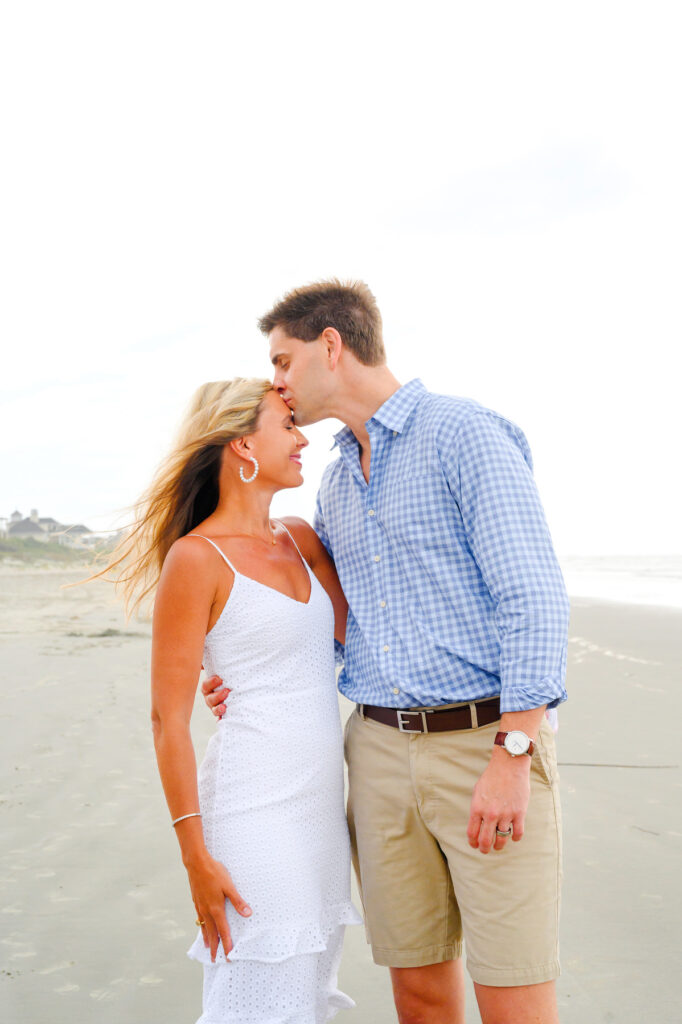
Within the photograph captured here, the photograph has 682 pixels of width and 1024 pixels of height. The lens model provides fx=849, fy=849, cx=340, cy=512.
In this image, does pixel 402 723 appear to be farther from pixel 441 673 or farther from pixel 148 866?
pixel 148 866

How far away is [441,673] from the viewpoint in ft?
7.23

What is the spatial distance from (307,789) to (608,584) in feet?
90.0

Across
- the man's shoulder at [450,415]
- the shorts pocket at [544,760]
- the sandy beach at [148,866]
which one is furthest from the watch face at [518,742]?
the sandy beach at [148,866]

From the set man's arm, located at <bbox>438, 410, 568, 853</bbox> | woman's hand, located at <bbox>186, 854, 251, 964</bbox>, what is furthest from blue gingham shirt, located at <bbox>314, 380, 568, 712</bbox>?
woman's hand, located at <bbox>186, 854, 251, 964</bbox>

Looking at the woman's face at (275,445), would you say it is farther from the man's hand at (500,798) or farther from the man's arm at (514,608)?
the man's hand at (500,798)

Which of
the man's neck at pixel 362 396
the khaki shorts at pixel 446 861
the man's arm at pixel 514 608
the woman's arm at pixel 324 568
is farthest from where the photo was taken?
the woman's arm at pixel 324 568

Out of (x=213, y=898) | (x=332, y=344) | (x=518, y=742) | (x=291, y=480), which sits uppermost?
(x=332, y=344)

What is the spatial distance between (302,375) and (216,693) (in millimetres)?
988

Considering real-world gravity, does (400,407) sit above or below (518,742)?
above

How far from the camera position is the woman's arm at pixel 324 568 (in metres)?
2.72

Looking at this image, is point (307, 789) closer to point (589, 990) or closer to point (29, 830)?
point (589, 990)

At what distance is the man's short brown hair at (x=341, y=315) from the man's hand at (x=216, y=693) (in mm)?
1047

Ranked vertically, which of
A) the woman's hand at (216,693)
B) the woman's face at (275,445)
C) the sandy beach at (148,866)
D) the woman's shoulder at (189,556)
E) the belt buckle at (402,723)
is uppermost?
the woman's face at (275,445)

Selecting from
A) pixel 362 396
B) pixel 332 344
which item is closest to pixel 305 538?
pixel 362 396
